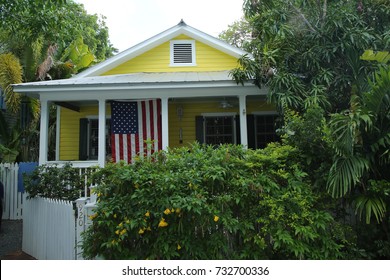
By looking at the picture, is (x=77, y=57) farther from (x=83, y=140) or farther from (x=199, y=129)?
(x=199, y=129)

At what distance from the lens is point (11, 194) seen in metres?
9.33

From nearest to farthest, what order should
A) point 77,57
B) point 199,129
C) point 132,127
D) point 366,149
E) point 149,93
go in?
1. point 366,149
2. point 149,93
3. point 132,127
4. point 199,129
5. point 77,57

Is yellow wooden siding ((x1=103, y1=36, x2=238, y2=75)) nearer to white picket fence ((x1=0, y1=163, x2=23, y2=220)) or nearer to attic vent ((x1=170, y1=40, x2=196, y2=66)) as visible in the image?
attic vent ((x1=170, y1=40, x2=196, y2=66))

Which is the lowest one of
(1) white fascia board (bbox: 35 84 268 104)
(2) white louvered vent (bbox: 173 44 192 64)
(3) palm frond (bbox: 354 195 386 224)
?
(3) palm frond (bbox: 354 195 386 224)

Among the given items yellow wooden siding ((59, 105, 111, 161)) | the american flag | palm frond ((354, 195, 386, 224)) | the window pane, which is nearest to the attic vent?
the window pane

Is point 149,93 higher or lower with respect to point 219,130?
higher

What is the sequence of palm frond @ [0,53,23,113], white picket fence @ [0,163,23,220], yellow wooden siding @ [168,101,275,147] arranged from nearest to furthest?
white picket fence @ [0,163,23,220]
yellow wooden siding @ [168,101,275,147]
palm frond @ [0,53,23,113]

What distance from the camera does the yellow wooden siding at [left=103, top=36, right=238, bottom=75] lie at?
11133 mm

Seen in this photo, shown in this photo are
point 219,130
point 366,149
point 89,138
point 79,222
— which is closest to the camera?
point 366,149

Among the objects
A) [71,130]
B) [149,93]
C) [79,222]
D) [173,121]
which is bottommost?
[79,222]

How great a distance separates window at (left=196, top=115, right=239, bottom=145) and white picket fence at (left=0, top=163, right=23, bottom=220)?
6.13m

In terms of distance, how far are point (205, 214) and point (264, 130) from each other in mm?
7571

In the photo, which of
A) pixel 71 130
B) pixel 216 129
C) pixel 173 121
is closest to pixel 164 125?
pixel 173 121

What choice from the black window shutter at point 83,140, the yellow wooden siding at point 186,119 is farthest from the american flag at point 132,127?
the black window shutter at point 83,140
